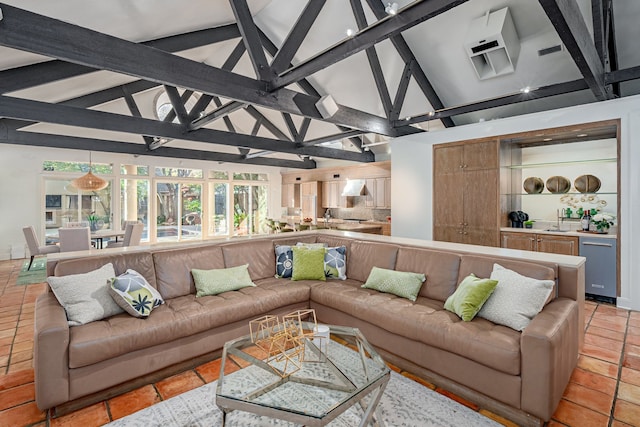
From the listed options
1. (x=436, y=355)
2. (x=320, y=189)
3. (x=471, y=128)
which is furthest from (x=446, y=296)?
(x=320, y=189)

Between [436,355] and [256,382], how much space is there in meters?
1.31

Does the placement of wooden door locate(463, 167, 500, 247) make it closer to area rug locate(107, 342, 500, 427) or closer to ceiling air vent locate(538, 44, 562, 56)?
ceiling air vent locate(538, 44, 562, 56)

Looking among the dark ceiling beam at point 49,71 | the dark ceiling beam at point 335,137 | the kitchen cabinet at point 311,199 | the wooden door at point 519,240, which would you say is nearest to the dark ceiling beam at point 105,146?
the kitchen cabinet at point 311,199

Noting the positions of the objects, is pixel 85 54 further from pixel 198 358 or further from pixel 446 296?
pixel 446 296

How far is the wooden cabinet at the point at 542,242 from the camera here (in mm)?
4289

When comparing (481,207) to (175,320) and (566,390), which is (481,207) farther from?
(175,320)

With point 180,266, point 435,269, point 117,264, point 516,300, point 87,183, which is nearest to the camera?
point 516,300

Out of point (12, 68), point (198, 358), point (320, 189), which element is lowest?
point (198, 358)

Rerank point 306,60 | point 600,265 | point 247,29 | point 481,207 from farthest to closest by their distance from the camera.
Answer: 1. point 481,207
2. point 600,265
3. point 247,29
4. point 306,60

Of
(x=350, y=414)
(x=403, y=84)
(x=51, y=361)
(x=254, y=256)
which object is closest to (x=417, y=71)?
(x=403, y=84)

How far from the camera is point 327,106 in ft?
13.8

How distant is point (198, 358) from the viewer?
102 inches

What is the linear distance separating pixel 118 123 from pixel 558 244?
6941 mm

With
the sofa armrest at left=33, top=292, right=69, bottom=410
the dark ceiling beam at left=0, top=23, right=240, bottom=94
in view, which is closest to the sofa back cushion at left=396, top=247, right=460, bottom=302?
the sofa armrest at left=33, top=292, right=69, bottom=410
